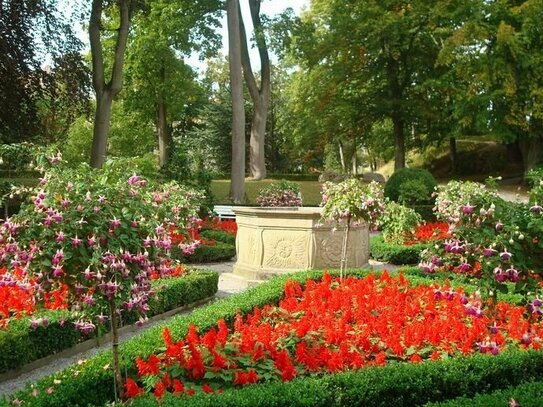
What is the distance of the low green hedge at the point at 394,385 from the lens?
4328mm

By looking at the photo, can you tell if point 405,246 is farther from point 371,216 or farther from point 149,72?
point 149,72

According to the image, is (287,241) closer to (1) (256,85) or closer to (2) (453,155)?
(1) (256,85)

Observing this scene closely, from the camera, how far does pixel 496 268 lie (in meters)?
4.30

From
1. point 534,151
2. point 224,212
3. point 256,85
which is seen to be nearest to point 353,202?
point 224,212

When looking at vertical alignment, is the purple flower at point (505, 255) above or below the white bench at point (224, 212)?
above

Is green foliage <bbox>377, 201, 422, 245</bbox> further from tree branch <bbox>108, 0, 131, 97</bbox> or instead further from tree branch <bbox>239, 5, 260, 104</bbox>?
tree branch <bbox>239, 5, 260, 104</bbox>

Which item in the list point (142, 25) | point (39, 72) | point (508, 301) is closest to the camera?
point (508, 301)

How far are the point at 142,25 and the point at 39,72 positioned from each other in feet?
40.1

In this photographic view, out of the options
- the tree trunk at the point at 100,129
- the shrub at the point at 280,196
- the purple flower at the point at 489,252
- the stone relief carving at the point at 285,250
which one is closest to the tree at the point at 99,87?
the tree trunk at the point at 100,129

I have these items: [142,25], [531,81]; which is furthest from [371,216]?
[142,25]

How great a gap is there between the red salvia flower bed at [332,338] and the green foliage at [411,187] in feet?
41.7

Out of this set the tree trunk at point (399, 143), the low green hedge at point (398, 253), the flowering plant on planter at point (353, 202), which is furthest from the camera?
the tree trunk at point (399, 143)

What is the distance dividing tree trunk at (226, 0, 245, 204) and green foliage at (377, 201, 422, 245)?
8342 mm

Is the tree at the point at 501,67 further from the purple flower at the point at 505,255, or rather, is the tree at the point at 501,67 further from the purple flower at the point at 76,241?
the purple flower at the point at 76,241
